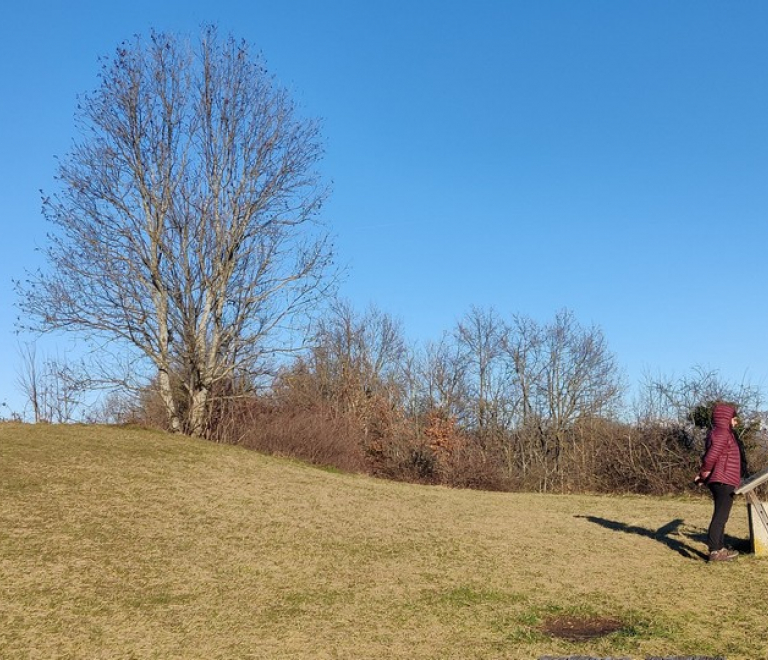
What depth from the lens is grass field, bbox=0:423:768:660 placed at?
646cm

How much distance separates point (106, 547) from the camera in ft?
30.5

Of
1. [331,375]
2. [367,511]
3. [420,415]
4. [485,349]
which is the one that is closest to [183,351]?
[367,511]

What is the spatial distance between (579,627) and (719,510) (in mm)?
3256

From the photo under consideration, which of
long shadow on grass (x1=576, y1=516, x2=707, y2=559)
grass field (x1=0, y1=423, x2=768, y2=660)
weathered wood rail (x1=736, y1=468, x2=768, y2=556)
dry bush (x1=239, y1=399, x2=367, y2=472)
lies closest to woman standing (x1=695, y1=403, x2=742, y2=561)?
weathered wood rail (x1=736, y1=468, x2=768, y2=556)

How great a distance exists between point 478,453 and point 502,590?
2355cm

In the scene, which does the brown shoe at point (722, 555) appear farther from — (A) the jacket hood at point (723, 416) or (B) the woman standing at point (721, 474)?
(A) the jacket hood at point (723, 416)

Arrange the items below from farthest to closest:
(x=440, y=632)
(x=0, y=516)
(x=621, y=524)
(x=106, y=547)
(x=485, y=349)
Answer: (x=485, y=349)
(x=621, y=524)
(x=0, y=516)
(x=106, y=547)
(x=440, y=632)

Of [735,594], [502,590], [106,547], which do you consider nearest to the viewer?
Answer: [735,594]

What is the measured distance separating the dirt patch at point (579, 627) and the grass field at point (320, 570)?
10cm

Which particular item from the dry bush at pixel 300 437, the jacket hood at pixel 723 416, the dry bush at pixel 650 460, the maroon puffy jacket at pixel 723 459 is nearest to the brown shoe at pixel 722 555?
the maroon puffy jacket at pixel 723 459

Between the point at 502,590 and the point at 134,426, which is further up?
the point at 134,426

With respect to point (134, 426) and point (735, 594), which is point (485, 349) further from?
point (735, 594)

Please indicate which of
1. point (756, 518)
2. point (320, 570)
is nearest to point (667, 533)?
point (756, 518)

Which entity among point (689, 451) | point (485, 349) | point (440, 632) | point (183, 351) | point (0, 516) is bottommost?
point (440, 632)
